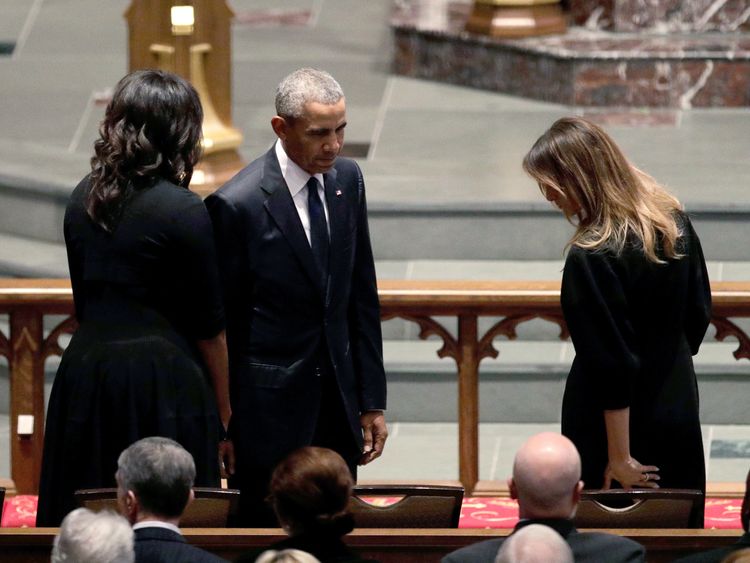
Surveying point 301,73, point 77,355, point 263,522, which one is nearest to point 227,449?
point 263,522

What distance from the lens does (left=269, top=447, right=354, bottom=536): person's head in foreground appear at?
3.45 metres

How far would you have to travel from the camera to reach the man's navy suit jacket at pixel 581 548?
3504 millimetres

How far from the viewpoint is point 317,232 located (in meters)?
4.38

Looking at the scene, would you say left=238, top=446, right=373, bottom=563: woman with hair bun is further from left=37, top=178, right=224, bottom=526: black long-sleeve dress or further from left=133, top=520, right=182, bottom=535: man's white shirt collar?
left=37, top=178, right=224, bottom=526: black long-sleeve dress

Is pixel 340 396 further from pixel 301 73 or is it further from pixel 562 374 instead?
pixel 562 374

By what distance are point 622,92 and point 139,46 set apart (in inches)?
122

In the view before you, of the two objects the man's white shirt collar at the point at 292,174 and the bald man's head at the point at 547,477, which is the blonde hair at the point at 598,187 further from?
the bald man's head at the point at 547,477

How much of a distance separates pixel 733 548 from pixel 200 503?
1.26 m

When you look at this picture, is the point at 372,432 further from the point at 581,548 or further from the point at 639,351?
the point at 581,548

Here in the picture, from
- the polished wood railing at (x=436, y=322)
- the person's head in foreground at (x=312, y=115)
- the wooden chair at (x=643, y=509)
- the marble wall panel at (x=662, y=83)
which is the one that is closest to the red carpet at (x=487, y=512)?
the polished wood railing at (x=436, y=322)

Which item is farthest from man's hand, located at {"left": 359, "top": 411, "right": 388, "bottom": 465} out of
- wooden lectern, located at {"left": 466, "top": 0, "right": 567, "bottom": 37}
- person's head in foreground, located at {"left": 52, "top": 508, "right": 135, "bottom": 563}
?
wooden lectern, located at {"left": 466, "top": 0, "right": 567, "bottom": 37}

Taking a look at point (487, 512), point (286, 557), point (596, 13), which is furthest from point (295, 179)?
point (596, 13)

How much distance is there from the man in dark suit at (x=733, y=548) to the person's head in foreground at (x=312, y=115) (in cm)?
132

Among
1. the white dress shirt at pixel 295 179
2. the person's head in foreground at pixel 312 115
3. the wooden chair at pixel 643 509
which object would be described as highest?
the person's head in foreground at pixel 312 115
